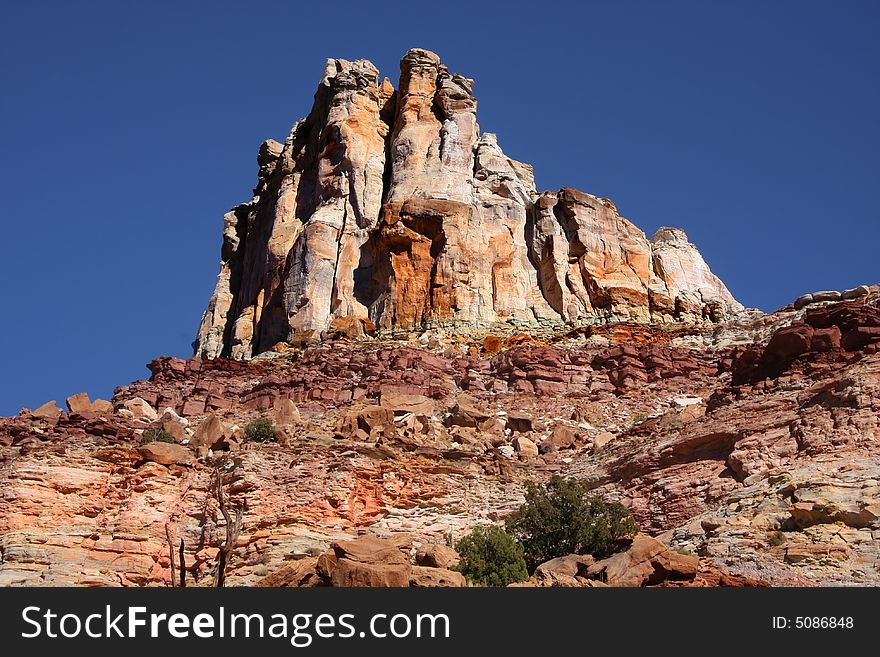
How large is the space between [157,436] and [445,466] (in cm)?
985

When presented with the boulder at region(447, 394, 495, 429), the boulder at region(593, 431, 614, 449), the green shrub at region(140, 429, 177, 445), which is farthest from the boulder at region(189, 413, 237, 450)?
the boulder at region(593, 431, 614, 449)

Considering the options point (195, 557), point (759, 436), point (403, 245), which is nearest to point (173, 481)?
point (195, 557)

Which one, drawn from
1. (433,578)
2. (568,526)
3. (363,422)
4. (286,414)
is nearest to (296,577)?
(433,578)

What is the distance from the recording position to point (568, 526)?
3172 cm

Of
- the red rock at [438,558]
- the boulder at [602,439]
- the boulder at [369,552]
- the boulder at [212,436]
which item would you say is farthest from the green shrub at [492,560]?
the boulder at [602,439]

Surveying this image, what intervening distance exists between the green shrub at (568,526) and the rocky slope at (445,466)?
1.44 metres

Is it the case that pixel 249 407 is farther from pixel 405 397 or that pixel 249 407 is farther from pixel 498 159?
pixel 498 159

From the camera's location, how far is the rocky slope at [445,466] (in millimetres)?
28656

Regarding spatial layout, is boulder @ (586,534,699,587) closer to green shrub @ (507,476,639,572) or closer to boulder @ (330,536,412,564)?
green shrub @ (507,476,639,572)

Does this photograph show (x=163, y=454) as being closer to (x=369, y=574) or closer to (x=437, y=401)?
(x=437, y=401)

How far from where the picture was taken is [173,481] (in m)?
38.3

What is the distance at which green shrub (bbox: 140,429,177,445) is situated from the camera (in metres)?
41.9

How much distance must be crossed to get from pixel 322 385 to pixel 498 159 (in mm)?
26801

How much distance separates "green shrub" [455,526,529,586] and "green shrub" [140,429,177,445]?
14377 mm
